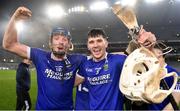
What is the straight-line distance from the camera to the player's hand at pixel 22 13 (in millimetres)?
3472

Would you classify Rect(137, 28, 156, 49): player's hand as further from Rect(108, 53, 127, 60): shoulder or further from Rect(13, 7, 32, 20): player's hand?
Rect(13, 7, 32, 20): player's hand

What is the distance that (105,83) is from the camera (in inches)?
124

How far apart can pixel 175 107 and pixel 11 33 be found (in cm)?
201

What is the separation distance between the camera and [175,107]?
112 inches

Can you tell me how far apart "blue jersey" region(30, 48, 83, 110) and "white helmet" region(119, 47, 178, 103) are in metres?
0.83

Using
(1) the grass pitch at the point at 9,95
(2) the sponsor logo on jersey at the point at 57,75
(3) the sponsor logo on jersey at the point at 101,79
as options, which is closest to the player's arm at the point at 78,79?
(2) the sponsor logo on jersey at the point at 57,75

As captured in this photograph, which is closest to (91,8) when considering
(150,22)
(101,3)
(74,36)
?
(101,3)

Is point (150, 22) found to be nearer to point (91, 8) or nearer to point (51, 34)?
point (91, 8)

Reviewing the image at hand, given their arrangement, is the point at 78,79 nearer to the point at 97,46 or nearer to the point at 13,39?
the point at 97,46

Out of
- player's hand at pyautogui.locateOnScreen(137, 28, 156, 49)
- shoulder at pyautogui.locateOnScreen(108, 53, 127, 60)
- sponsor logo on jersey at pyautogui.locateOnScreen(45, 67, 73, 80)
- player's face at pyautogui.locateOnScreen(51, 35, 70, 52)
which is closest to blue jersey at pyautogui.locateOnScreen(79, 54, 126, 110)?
shoulder at pyautogui.locateOnScreen(108, 53, 127, 60)

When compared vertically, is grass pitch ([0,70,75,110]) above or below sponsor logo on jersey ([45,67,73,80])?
below

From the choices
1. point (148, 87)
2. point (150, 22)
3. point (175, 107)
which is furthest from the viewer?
point (150, 22)

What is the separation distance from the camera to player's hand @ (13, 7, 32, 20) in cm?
347

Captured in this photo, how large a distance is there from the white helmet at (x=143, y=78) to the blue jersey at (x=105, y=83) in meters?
0.30
